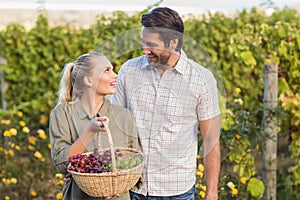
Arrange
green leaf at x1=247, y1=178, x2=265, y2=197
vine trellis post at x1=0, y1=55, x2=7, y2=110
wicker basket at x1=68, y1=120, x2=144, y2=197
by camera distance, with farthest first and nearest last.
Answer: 1. vine trellis post at x1=0, y1=55, x2=7, y2=110
2. green leaf at x1=247, y1=178, x2=265, y2=197
3. wicker basket at x1=68, y1=120, x2=144, y2=197

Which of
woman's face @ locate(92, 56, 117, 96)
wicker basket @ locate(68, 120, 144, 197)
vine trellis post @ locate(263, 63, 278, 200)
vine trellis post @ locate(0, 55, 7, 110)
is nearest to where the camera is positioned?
wicker basket @ locate(68, 120, 144, 197)

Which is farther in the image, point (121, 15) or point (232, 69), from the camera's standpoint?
point (232, 69)

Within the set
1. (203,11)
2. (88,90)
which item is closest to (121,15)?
(203,11)

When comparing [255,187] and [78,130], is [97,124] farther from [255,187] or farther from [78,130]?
[255,187]

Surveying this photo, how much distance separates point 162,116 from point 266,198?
196 centimetres

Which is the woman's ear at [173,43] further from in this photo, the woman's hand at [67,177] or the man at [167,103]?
the woman's hand at [67,177]

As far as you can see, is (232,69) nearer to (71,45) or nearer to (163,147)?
(71,45)

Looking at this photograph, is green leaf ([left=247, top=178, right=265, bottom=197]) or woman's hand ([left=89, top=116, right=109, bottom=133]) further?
green leaf ([left=247, top=178, right=265, bottom=197])

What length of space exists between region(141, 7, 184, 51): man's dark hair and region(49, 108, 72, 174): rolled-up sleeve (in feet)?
1.55

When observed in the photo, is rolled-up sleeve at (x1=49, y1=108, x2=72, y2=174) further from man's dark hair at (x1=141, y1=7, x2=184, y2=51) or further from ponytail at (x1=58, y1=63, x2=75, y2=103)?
man's dark hair at (x1=141, y1=7, x2=184, y2=51)

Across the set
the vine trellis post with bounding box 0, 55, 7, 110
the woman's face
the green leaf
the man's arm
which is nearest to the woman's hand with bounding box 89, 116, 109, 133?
the woman's face

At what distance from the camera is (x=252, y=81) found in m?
5.00

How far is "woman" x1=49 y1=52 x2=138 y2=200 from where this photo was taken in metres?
1.99

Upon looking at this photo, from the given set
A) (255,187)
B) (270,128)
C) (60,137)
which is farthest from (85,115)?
(270,128)
